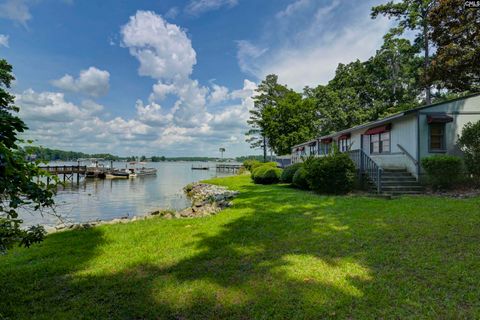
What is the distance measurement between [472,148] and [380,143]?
13.6ft

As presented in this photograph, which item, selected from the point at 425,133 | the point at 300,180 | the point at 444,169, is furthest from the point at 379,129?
the point at 300,180

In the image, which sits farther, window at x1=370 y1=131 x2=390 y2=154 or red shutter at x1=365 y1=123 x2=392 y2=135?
window at x1=370 y1=131 x2=390 y2=154

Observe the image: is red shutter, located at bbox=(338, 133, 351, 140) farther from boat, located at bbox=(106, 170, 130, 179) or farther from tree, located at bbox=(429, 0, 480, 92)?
boat, located at bbox=(106, 170, 130, 179)

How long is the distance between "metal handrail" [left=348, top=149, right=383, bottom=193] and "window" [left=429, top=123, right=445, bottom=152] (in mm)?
2533

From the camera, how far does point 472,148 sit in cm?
1105

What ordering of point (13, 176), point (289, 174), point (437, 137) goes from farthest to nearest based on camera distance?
point (289, 174), point (437, 137), point (13, 176)

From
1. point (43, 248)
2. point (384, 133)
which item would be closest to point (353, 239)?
point (43, 248)

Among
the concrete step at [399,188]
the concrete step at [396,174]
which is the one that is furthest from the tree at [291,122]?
the concrete step at [399,188]

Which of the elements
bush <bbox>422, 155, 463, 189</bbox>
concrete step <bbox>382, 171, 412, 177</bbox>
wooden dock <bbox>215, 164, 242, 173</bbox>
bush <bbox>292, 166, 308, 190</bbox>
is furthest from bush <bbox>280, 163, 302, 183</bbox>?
wooden dock <bbox>215, 164, 242, 173</bbox>

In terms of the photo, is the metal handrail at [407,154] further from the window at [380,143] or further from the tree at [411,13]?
the tree at [411,13]

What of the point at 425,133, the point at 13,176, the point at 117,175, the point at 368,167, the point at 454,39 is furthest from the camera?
the point at 117,175

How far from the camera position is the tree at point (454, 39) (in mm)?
12047

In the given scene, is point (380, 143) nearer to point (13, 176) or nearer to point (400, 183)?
point (400, 183)

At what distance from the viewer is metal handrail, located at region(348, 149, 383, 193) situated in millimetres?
10809
